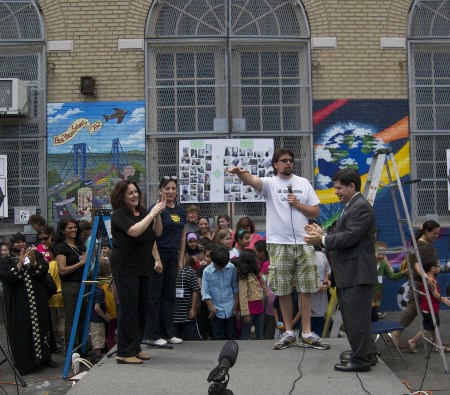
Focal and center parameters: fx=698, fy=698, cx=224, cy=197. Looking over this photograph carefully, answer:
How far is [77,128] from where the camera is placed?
37.6ft

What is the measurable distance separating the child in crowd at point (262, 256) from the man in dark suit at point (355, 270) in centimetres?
285

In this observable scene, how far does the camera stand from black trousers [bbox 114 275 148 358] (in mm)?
6613

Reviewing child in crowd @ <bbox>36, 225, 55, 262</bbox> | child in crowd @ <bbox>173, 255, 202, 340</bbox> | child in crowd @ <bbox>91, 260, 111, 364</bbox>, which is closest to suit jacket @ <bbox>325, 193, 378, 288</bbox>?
child in crowd @ <bbox>173, 255, 202, 340</bbox>

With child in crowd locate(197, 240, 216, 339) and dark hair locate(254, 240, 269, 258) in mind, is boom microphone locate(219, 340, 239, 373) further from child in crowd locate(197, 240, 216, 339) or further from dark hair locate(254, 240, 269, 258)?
dark hair locate(254, 240, 269, 258)

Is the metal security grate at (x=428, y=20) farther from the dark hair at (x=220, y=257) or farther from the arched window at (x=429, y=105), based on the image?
the dark hair at (x=220, y=257)

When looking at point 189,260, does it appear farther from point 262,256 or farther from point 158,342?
point 158,342

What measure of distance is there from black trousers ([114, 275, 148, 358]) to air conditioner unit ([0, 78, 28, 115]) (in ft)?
18.4

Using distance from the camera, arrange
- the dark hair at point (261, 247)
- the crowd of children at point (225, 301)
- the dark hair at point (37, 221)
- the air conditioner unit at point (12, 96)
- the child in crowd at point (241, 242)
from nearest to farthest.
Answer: the crowd of children at point (225, 301)
the dark hair at point (261, 247)
the child in crowd at point (241, 242)
the dark hair at point (37, 221)
the air conditioner unit at point (12, 96)

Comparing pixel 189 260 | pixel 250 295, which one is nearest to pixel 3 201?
pixel 189 260

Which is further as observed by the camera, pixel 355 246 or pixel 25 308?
pixel 25 308

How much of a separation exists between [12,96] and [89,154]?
1.52 metres

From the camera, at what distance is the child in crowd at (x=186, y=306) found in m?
8.31

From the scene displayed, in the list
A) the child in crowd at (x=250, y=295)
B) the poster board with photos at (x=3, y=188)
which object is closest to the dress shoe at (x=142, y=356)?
the child in crowd at (x=250, y=295)

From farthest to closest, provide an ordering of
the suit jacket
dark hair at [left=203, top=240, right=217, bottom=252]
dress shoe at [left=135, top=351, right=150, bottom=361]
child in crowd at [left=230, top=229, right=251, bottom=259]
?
child in crowd at [left=230, top=229, right=251, bottom=259] → dark hair at [left=203, top=240, right=217, bottom=252] → dress shoe at [left=135, top=351, right=150, bottom=361] → the suit jacket
